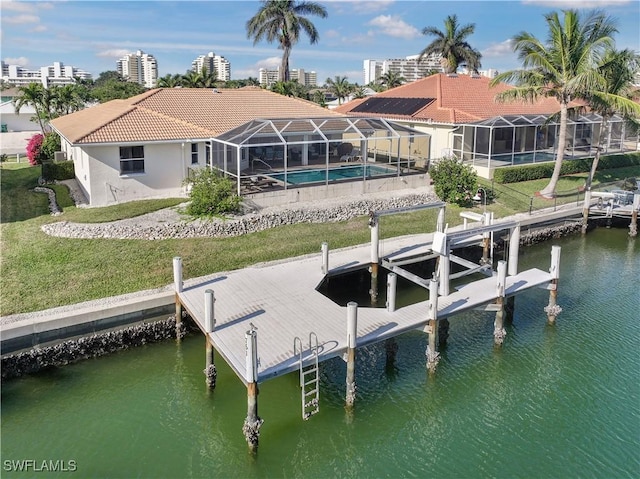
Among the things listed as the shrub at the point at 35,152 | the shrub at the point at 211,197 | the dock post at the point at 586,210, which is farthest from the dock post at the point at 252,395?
the shrub at the point at 35,152

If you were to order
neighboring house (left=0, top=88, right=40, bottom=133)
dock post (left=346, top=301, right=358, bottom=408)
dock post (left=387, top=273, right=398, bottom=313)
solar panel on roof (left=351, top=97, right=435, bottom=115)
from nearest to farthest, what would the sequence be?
dock post (left=346, top=301, right=358, bottom=408)
dock post (left=387, top=273, right=398, bottom=313)
solar panel on roof (left=351, top=97, right=435, bottom=115)
neighboring house (left=0, top=88, right=40, bottom=133)

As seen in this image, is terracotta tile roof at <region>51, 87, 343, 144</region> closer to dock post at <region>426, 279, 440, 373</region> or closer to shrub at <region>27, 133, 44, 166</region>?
shrub at <region>27, 133, 44, 166</region>

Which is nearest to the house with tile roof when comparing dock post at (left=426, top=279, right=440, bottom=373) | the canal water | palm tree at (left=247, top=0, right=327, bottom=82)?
the canal water

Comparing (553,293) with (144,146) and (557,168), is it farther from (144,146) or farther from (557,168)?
(144,146)

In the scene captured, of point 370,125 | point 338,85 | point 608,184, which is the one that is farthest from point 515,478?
point 338,85

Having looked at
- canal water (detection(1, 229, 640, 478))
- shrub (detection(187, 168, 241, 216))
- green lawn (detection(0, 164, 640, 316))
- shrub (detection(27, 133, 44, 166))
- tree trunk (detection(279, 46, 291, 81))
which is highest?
tree trunk (detection(279, 46, 291, 81))

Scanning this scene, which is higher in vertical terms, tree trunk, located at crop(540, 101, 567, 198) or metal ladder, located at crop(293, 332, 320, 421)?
tree trunk, located at crop(540, 101, 567, 198)

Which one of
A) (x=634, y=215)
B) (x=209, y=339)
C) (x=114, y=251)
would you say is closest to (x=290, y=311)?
(x=209, y=339)

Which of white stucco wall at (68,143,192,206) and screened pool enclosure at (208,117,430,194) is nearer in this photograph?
white stucco wall at (68,143,192,206)
